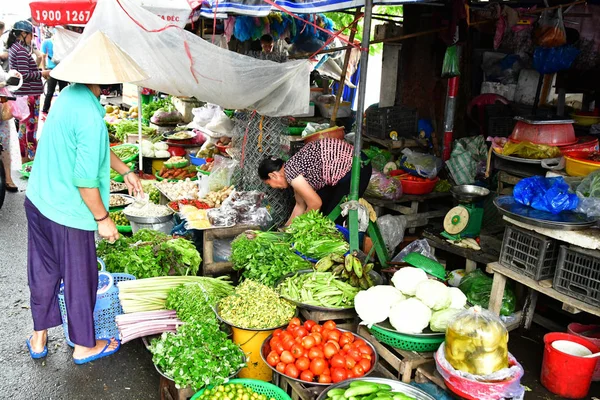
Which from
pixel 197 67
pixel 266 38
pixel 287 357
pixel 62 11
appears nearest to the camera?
pixel 287 357

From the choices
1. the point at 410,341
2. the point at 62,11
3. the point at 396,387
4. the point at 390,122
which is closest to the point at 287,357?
the point at 396,387

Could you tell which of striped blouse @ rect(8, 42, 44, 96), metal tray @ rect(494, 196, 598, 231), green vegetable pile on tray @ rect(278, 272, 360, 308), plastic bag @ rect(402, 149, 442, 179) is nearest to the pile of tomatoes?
green vegetable pile on tray @ rect(278, 272, 360, 308)

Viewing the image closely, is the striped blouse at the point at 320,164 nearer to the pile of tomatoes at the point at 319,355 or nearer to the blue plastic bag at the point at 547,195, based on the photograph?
the blue plastic bag at the point at 547,195

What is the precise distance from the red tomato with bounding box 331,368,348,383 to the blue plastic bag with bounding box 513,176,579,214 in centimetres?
184

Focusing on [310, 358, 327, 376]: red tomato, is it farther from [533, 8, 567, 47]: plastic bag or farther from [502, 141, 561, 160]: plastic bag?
[533, 8, 567, 47]: plastic bag

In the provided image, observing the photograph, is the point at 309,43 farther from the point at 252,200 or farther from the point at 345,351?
the point at 345,351

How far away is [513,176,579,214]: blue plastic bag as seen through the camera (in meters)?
3.54

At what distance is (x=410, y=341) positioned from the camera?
120 inches

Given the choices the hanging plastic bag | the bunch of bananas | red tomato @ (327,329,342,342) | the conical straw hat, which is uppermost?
the hanging plastic bag

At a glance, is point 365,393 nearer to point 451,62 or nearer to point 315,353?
point 315,353

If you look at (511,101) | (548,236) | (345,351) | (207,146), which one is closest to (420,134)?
(511,101)

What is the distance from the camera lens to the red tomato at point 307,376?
2889 mm

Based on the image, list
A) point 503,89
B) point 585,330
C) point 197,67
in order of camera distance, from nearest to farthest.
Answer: point 585,330, point 197,67, point 503,89

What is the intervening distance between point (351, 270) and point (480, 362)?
1193 mm
